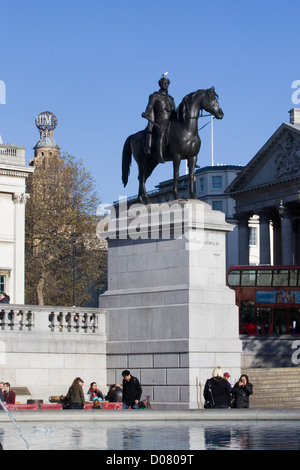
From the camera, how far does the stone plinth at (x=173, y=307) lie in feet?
91.7

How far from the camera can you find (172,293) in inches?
1122

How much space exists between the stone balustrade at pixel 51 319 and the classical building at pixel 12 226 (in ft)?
118

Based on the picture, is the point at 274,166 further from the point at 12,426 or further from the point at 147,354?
the point at 12,426

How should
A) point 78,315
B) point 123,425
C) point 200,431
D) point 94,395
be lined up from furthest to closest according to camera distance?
point 78,315
point 94,395
point 123,425
point 200,431

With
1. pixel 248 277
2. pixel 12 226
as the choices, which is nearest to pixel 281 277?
pixel 248 277

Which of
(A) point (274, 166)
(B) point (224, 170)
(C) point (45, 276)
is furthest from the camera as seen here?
(B) point (224, 170)

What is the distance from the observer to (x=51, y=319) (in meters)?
30.5

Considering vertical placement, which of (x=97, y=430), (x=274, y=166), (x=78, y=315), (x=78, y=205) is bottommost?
(x=97, y=430)

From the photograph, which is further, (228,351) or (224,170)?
(224,170)

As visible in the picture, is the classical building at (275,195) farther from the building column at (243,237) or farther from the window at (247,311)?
the window at (247,311)

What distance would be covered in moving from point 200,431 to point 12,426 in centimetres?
385

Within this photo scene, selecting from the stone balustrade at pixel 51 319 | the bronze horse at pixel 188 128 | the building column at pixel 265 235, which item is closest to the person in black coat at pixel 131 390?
the stone balustrade at pixel 51 319

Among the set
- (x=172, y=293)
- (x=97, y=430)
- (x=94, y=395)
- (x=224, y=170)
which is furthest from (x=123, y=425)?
(x=224, y=170)

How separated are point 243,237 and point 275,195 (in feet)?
24.5
